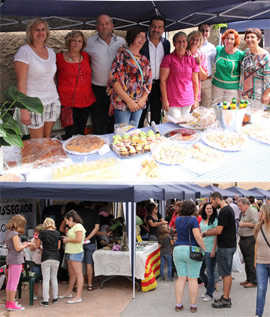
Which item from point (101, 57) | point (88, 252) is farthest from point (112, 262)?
point (101, 57)

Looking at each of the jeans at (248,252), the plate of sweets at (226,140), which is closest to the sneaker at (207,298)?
the jeans at (248,252)

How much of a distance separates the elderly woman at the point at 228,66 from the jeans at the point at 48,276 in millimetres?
1919

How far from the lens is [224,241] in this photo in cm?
384

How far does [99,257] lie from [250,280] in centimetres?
132

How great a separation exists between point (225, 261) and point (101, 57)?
6.02 ft

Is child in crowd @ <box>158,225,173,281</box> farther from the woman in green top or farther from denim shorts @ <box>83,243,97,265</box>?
the woman in green top

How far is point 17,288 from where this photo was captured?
12.5 feet

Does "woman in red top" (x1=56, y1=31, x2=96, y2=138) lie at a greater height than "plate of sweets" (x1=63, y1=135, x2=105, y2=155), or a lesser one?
greater

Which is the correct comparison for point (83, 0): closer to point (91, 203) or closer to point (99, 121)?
point (99, 121)

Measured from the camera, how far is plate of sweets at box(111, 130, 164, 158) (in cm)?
338

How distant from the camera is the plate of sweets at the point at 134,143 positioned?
3.38 m

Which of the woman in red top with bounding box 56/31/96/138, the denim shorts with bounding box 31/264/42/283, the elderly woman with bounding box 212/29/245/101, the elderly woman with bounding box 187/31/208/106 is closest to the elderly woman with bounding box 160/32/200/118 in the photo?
the elderly woman with bounding box 187/31/208/106

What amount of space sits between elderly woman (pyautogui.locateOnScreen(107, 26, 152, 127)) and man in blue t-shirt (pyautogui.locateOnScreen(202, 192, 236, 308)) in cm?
93

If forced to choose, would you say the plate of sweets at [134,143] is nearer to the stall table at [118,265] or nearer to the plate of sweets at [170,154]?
the plate of sweets at [170,154]
